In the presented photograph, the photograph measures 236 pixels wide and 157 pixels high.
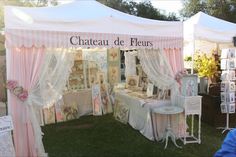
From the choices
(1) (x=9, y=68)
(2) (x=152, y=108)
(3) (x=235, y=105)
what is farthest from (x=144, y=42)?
(3) (x=235, y=105)

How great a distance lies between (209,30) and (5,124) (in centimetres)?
424

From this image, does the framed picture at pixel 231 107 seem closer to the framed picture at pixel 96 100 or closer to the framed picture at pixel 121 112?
the framed picture at pixel 121 112

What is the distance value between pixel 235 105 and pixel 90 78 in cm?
319

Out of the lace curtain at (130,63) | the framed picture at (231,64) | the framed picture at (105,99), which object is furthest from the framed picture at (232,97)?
the framed picture at (105,99)

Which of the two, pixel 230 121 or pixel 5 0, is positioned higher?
pixel 5 0

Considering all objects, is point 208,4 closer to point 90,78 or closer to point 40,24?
point 90,78

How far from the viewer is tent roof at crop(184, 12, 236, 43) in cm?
562

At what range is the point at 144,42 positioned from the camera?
4.56 m


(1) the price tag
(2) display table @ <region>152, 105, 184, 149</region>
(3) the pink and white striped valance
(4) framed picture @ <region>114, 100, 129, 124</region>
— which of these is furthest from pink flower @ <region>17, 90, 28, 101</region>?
(4) framed picture @ <region>114, 100, 129, 124</region>

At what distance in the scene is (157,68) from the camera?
16.1 feet

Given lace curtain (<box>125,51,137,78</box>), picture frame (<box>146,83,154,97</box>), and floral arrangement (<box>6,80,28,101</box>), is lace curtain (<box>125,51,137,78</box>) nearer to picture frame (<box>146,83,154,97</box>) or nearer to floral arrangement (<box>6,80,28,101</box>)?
picture frame (<box>146,83,154,97</box>)

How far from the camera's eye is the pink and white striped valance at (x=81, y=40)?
12.1ft

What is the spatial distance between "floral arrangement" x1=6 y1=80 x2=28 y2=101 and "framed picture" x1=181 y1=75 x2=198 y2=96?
8.12 ft

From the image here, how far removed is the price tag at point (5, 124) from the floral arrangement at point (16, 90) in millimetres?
322
